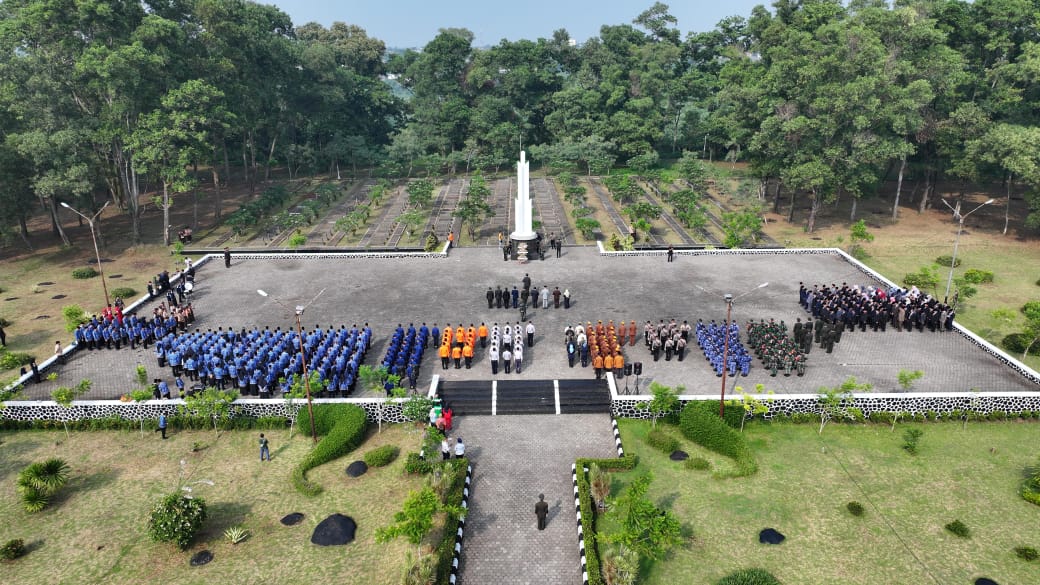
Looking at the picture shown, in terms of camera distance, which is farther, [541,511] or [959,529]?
[959,529]

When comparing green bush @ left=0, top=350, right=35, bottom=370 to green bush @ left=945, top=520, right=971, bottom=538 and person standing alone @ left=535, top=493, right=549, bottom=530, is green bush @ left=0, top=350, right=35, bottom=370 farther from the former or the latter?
green bush @ left=945, top=520, right=971, bottom=538

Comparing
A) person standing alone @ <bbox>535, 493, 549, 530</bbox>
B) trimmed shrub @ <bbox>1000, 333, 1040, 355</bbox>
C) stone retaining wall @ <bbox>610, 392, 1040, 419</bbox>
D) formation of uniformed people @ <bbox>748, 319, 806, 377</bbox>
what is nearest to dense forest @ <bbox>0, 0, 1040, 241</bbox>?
trimmed shrub @ <bbox>1000, 333, 1040, 355</bbox>

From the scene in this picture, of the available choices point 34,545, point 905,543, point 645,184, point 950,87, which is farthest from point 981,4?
point 34,545

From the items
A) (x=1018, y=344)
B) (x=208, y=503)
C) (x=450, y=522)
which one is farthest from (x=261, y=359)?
(x=1018, y=344)

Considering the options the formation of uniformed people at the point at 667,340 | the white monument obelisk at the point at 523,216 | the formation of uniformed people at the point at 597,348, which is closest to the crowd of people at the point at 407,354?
the formation of uniformed people at the point at 597,348

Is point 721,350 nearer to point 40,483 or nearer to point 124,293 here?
point 40,483

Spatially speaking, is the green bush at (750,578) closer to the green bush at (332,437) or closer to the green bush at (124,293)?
the green bush at (332,437)

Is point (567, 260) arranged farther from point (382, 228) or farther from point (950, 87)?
point (950, 87)
